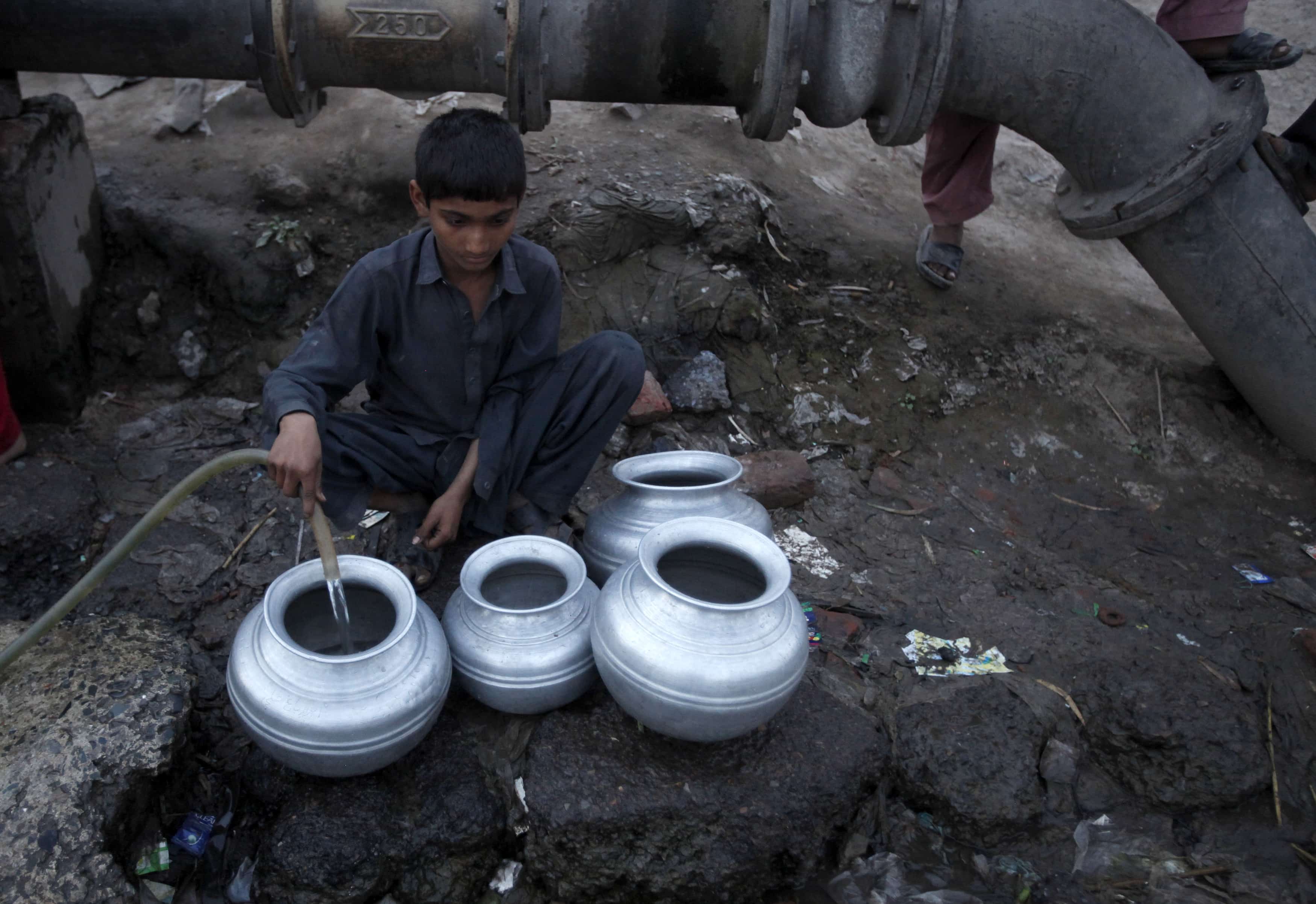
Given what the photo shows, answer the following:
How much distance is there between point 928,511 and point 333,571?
8.48 ft

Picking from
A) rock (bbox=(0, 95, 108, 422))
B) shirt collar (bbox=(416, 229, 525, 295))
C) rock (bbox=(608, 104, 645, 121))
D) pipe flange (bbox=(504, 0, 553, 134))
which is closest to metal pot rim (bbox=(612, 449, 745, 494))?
shirt collar (bbox=(416, 229, 525, 295))

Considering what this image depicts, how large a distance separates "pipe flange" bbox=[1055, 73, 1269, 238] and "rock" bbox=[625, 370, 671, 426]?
215 cm

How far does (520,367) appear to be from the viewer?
2.78 meters

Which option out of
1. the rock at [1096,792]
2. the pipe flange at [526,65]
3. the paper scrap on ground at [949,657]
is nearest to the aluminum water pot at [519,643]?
the paper scrap on ground at [949,657]

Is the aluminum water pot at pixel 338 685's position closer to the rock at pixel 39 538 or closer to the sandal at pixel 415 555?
the sandal at pixel 415 555

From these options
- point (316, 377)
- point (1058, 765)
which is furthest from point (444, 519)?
point (1058, 765)

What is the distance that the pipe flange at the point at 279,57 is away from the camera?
3172 mm

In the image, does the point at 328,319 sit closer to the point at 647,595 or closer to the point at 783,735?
the point at 647,595

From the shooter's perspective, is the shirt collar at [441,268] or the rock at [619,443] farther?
the rock at [619,443]

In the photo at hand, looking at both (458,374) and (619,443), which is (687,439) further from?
(458,374)

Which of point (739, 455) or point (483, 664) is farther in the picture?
point (739, 455)

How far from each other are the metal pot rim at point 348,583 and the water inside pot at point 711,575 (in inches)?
27.1

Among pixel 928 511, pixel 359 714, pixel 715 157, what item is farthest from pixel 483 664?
pixel 715 157

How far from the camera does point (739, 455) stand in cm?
386
